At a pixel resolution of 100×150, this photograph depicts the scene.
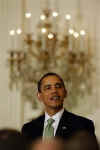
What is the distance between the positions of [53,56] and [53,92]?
400 centimetres

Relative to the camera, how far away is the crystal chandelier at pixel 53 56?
598cm

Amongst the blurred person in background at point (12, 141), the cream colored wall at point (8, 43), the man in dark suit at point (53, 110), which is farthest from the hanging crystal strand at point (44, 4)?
the blurred person in background at point (12, 141)

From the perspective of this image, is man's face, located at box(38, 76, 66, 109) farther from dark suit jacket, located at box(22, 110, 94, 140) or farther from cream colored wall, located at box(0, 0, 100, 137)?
cream colored wall, located at box(0, 0, 100, 137)

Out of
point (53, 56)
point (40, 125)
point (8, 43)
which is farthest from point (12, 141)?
point (8, 43)

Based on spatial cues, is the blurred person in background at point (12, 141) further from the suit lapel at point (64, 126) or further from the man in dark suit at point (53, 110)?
the man in dark suit at point (53, 110)

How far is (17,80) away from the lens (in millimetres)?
6340

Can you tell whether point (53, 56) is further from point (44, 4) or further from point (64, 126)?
point (64, 126)

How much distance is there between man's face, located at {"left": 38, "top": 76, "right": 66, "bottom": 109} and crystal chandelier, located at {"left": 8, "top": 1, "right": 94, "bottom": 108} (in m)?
3.82

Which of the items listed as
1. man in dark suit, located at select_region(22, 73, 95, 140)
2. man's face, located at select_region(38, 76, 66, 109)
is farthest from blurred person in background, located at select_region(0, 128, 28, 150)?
man's face, located at select_region(38, 76, 66, 109)

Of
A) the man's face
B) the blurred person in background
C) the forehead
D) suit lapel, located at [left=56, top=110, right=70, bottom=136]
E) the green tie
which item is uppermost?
the blurred person in background

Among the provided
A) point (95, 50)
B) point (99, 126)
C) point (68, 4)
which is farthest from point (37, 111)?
point (68, 4)

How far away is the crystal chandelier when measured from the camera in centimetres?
598

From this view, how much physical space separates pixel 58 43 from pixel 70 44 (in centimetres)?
37

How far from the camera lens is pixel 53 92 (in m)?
2.02
